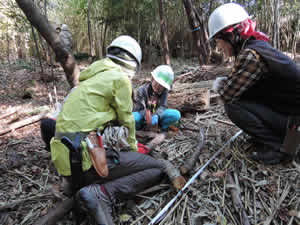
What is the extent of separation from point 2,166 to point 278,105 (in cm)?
346

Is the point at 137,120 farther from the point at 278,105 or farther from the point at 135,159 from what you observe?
the point at 278,105

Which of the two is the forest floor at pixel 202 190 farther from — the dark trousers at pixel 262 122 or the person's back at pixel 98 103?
the person's back at pixel 98 103

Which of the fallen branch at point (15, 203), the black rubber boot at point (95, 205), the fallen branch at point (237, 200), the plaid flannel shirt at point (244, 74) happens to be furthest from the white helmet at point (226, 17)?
the fallen branch at point (15, 203)

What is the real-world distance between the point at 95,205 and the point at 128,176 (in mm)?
424

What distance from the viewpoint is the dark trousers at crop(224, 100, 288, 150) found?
2148 millimetres

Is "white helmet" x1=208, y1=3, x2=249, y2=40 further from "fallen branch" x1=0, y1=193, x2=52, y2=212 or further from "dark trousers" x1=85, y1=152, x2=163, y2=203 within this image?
"fallen branch" x1=0, y1=193, x2=52, y2=212

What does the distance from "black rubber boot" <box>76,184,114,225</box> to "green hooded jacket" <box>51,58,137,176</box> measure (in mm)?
202

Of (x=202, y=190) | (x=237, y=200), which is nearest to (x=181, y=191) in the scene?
(x=202, y=190)

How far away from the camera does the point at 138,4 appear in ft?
40.8

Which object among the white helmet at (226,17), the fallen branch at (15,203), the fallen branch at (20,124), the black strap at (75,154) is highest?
the white helmet at (226,17)

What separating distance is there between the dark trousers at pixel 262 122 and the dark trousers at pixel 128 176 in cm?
106

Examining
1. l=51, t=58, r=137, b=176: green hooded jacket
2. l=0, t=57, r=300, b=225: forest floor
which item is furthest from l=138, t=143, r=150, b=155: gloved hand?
l=51, t=58, r=137, b=176: green hooded jacket

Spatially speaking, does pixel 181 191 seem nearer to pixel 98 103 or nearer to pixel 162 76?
pixel 98 103

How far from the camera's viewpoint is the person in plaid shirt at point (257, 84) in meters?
1.95
